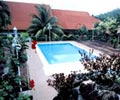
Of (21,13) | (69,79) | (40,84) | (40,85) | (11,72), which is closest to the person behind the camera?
(11,72)

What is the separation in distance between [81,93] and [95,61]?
1.25 metres

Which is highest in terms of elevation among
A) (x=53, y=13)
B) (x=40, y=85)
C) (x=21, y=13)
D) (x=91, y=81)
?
(x=53, y=13)

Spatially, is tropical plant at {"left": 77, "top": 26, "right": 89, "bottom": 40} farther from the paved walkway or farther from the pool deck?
the paved walkway

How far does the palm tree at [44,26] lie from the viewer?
2100cm

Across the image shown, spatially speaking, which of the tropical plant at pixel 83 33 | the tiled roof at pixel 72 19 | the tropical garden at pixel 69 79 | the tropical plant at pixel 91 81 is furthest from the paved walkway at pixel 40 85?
the tiled roof at pixel 72 19

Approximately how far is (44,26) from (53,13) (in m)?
3.80

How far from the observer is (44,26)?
21891 millimetres

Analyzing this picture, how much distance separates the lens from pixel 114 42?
53.3ft

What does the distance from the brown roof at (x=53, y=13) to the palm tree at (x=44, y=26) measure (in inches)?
52.2

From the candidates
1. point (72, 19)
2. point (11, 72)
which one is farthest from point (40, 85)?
point (72, 19)

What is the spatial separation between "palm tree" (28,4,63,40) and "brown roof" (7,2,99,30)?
4.35ft

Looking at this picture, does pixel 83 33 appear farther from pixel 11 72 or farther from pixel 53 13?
pixel 11 72

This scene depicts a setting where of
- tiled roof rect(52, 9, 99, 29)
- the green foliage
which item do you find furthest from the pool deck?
tiled roof rect(52, 9, 99, 29)

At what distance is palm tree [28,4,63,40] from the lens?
21000 mm
